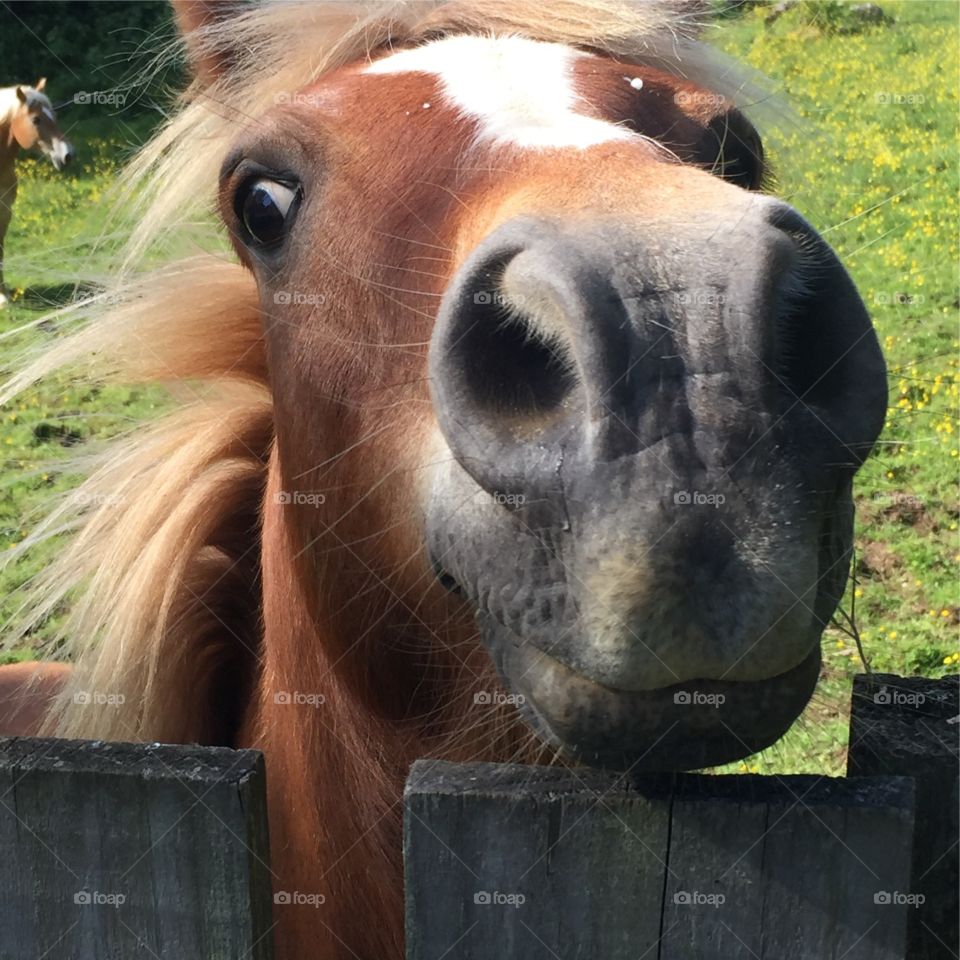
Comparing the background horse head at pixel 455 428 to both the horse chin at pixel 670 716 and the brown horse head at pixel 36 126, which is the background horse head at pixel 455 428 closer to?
the horse chin at pixel 670 716

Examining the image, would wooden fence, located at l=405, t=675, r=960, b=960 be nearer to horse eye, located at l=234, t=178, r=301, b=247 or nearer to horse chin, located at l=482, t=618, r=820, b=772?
horse chin, located at l=482, t=618, r=820, b=772

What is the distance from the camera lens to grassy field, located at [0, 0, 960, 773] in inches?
117

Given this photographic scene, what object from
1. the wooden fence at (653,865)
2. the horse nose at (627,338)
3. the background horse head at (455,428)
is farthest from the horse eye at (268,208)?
the wooden fence at (653,865)

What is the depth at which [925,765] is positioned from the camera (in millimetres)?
1555

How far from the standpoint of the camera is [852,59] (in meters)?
12.6

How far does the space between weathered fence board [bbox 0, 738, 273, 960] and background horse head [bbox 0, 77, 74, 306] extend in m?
12.1

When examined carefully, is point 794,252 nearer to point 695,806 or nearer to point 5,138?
point 695,806

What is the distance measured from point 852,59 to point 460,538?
12.8 m

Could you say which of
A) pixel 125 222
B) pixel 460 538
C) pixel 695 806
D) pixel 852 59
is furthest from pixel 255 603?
pixel 852 59

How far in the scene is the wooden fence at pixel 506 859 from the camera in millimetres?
1223

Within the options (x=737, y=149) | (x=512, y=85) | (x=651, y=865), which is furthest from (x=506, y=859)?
(x=737, y=149)

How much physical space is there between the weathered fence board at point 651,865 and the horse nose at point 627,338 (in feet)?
1.25

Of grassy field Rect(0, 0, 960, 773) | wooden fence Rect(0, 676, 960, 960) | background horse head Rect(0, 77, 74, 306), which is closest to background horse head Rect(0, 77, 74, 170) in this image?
background horse head Rect(0, 77, 74, 306)

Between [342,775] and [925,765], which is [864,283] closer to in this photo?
[342,775]
